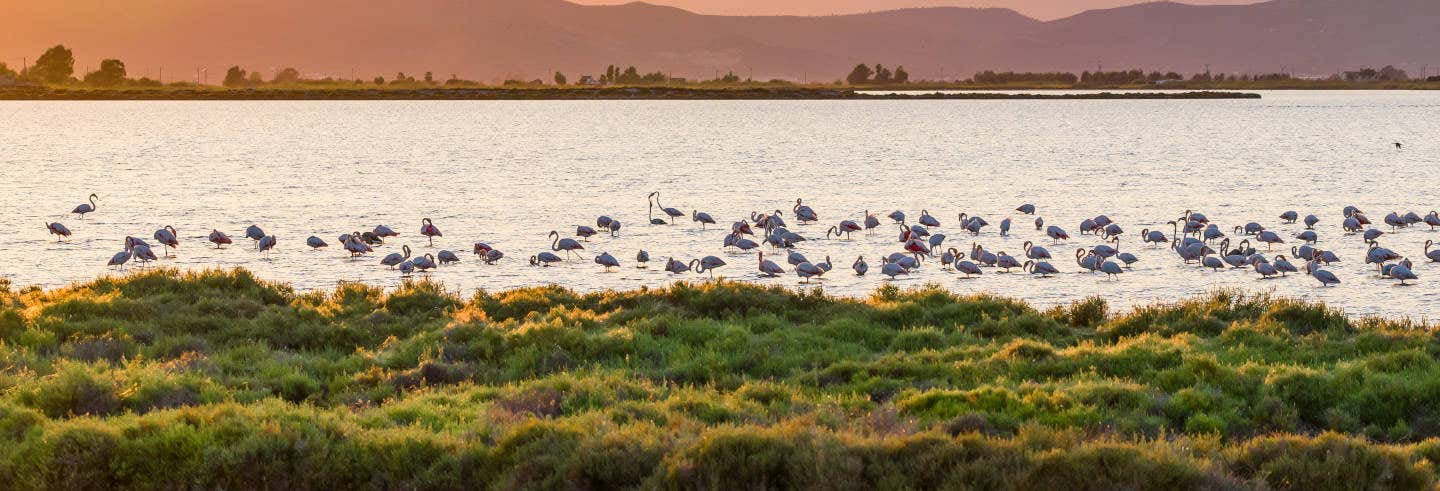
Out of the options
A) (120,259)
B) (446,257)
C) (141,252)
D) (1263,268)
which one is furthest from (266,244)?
(1263,268)

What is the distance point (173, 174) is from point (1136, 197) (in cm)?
4493

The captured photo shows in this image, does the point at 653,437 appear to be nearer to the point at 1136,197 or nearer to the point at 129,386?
the point at 129,386

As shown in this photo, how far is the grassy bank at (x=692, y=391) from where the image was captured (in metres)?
12.9

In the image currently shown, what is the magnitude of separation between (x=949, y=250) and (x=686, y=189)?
26683 mm

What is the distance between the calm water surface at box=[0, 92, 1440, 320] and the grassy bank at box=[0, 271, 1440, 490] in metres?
6.20

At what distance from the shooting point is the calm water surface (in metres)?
31.1

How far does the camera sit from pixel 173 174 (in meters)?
67.2

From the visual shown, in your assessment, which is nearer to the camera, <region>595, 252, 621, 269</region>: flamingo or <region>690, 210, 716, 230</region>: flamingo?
<region>595, 252, 621, 269</region>: flamingo

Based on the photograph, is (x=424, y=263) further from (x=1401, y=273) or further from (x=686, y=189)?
(x=686, y=189)

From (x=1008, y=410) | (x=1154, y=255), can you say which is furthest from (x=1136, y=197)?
(x=1008, y=410)

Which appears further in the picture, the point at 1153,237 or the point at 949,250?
the point at 1153,237

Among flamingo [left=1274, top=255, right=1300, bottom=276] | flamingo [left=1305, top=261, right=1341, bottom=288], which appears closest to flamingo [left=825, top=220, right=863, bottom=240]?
flamingo [left=1274, top=255, right=1300, bottom=276]

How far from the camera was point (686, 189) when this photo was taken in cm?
5800

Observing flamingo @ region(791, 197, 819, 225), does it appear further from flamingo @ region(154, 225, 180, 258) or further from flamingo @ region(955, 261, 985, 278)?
flamingo @ region(154, 225, 180, 258)
